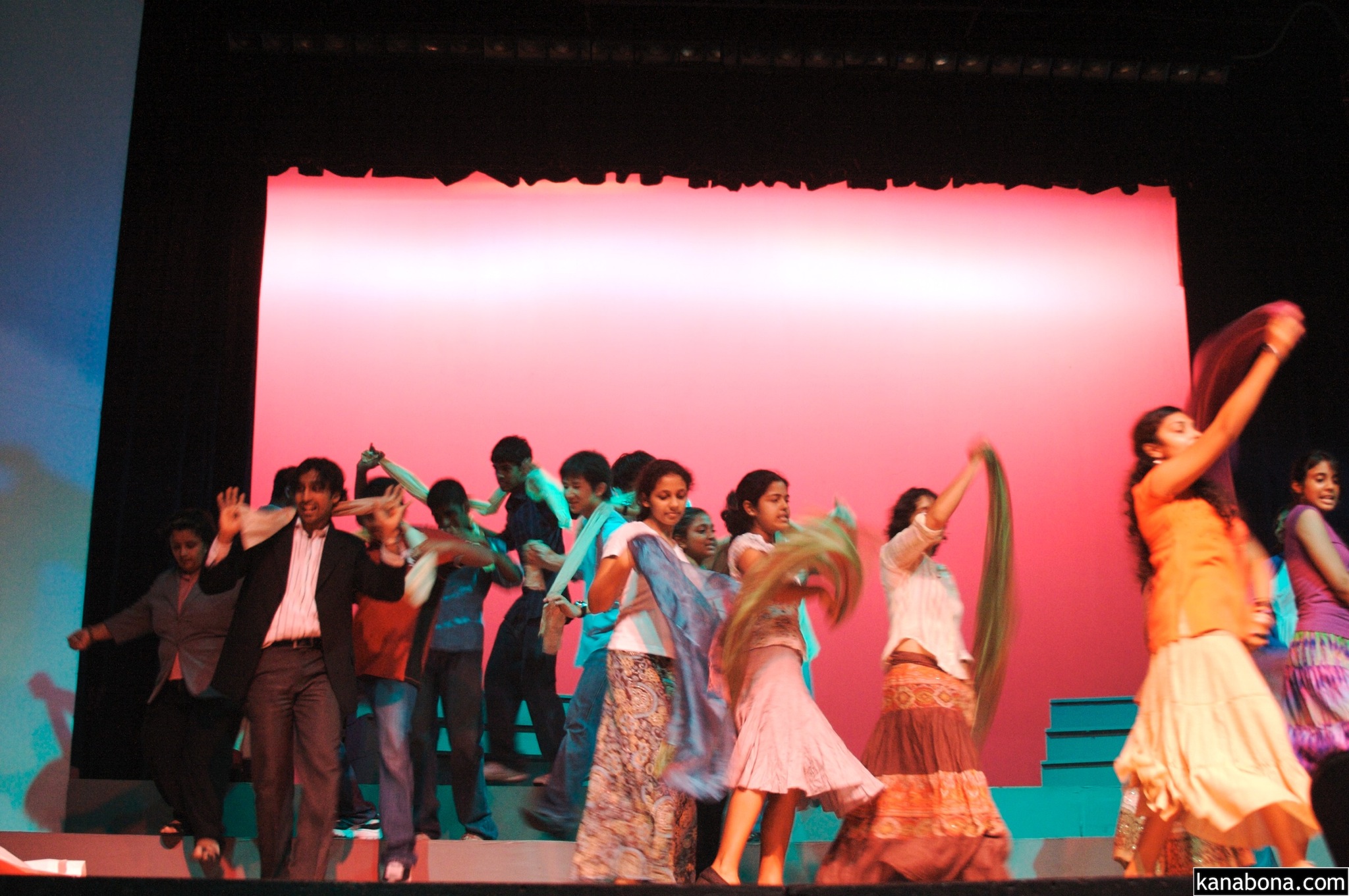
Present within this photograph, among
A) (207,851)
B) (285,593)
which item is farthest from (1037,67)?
(207,851)

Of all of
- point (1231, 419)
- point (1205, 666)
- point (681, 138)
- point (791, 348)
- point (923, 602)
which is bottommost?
point (1205, 666)

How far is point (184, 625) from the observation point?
438cm

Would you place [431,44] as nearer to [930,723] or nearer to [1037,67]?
[1037,67]

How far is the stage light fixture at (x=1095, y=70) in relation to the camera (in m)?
5.89

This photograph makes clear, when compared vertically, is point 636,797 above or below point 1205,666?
below

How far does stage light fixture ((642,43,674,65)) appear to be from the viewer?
19.0 feet

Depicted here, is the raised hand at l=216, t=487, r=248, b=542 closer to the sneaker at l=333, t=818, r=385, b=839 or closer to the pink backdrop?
the sneaker at l=333, t=818, r=385, b=839

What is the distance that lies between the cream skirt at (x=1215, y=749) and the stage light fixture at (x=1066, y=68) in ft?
12.7

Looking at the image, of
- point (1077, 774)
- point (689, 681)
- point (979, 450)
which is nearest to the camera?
point (689, 681)

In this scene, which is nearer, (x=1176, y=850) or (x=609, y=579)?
(x=1176, y=850)

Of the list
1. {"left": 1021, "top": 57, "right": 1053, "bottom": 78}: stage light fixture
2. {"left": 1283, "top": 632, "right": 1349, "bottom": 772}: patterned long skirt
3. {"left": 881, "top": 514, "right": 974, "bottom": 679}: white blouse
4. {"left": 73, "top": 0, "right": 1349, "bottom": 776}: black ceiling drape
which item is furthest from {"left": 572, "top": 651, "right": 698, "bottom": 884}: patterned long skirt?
{"left": 1021, "top": 57, "right": 1053, "bottom": 78}: stage light fixture

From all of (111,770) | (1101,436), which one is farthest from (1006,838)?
(111,770)

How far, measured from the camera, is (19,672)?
498cm

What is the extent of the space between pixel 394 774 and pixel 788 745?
4.75 ft
